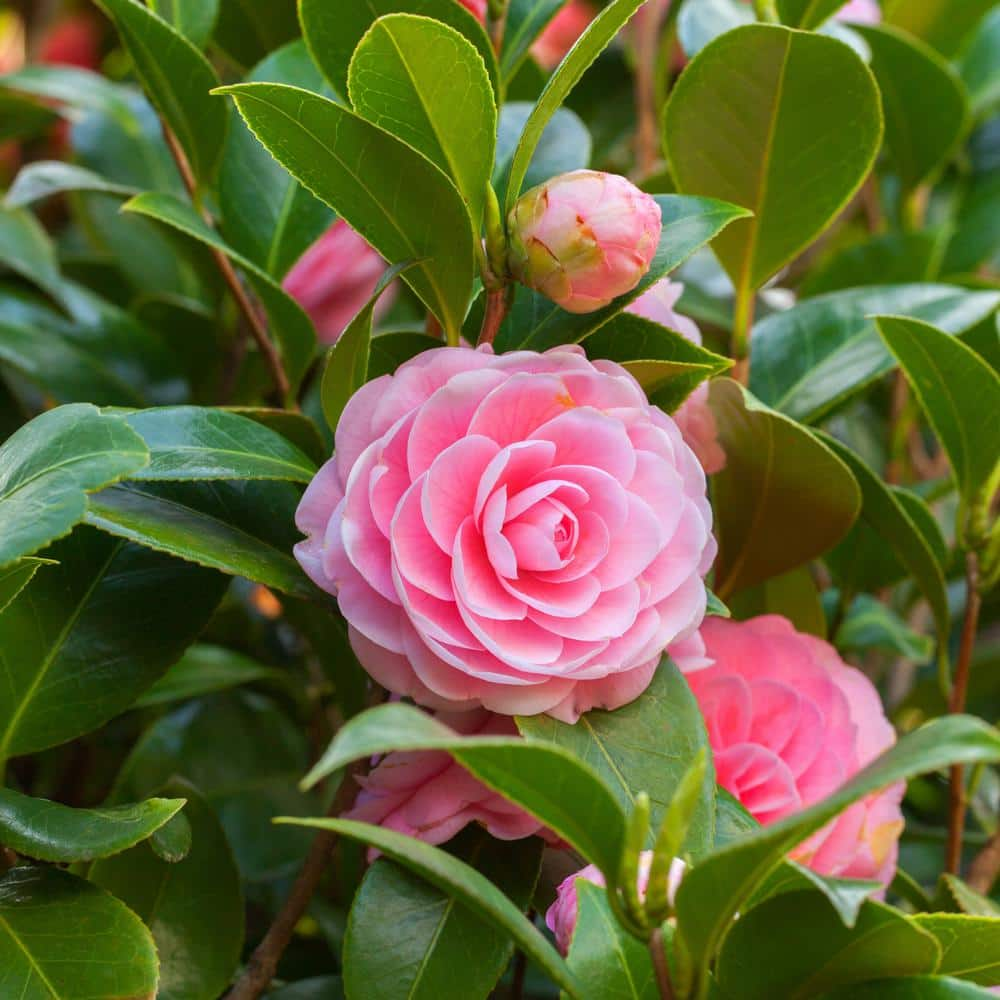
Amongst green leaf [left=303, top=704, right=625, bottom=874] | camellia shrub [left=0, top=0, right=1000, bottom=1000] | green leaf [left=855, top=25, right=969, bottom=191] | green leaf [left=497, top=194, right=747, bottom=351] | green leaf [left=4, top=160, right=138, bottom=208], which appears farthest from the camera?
green leaf [left=855, top=25, right=969, bottom=191]

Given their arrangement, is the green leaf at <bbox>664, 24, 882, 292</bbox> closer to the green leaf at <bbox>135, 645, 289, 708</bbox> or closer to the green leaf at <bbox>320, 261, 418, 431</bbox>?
the green leaf at <bbox>320, 261, 418, 431</bbox>

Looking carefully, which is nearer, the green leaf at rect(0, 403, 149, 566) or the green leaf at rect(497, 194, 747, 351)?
the green leaf at rect(0, 403, 149, 566)

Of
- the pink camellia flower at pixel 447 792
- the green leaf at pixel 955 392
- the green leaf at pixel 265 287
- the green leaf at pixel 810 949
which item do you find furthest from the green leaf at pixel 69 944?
the green leaf at pixel 955 392

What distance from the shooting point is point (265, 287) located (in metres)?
0.77

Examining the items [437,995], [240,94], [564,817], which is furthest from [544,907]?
[240,94]

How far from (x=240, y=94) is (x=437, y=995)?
1.24ft

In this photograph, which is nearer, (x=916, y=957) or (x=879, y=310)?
(x=916, y=957)

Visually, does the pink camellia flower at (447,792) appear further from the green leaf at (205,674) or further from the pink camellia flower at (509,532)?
the green leaf at (205,674)

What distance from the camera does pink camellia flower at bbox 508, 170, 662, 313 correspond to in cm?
56

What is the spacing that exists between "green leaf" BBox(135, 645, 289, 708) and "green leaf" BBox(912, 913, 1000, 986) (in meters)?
0.51

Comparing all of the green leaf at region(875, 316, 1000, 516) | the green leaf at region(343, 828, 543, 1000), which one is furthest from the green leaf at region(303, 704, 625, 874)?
the green leaf at region(875, 316, 1000, 516)

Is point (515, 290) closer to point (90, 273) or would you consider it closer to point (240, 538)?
point (240, 538)

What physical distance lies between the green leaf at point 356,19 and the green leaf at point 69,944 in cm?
41

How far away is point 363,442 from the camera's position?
1.85 ft
